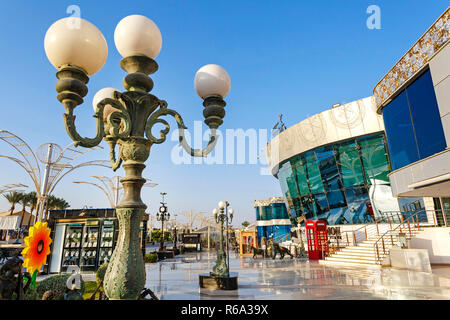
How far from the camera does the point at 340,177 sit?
24953mm

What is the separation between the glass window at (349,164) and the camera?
24016 mm

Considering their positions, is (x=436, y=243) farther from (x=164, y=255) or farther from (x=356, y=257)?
(x=164, y=255)

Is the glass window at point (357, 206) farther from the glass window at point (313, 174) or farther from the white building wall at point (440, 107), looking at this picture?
the white building wall at point (440, 107)

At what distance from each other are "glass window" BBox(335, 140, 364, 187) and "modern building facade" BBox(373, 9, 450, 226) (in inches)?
392

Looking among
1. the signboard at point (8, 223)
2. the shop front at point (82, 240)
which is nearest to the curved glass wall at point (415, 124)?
the shop front at point (82, 240)

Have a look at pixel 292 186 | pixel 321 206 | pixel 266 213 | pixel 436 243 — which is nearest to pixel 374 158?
pixel 321 206

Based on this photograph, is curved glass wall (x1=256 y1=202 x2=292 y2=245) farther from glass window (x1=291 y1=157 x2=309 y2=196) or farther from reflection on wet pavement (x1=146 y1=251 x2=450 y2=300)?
reflection on wet pavement (x1=146 y1=251 x2=450 y2=300)

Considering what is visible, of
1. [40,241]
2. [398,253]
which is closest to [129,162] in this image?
[40,241]

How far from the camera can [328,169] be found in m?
25.9

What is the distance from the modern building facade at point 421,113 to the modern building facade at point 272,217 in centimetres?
2886

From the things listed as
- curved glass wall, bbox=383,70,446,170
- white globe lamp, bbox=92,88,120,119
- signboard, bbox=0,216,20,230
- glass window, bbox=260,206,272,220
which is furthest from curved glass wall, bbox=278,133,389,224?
signboard, bbox=0,216,20,230

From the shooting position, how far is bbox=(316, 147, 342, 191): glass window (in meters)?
25.3

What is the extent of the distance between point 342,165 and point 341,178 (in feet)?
3.99

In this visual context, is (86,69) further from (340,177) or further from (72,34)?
(340,177)
